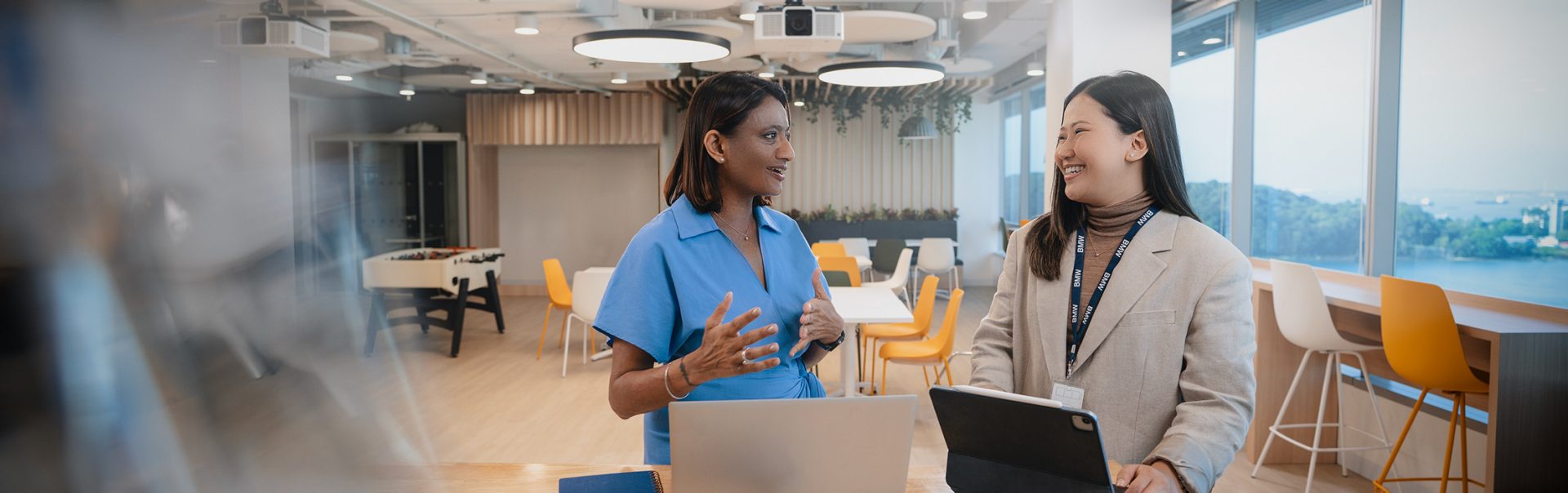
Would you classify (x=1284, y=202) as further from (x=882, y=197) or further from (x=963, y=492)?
(x=882, y=197)

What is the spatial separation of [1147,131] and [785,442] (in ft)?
2.25

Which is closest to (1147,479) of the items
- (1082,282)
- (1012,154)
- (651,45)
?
(1082,282)

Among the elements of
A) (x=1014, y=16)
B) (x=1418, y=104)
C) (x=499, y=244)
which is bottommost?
(x=499, y=244)

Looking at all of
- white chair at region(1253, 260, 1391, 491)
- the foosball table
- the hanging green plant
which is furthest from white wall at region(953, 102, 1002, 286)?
white chair at region(1253, 260, 1391, 491)

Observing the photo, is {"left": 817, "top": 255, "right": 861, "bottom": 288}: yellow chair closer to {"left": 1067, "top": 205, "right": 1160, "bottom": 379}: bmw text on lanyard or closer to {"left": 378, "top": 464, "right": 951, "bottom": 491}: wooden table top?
{"left": 1067, "top": 205, "right": 1160, "bottom": 379}: bmw text on lanyard

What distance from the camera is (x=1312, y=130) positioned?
4066mm

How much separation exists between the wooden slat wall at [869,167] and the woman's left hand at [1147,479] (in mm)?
9424

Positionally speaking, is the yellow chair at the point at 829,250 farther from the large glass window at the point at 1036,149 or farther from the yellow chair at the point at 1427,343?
the yellow chair at the point at 1427,343

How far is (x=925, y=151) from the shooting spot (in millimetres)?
10406

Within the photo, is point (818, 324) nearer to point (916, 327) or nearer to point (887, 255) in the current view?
point (916, 327)

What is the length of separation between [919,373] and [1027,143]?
4.83 meters

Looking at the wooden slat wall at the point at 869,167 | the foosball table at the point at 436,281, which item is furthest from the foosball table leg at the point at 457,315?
the wooden slat wall at the point at 869,167

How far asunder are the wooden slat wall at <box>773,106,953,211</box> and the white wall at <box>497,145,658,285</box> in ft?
5.81

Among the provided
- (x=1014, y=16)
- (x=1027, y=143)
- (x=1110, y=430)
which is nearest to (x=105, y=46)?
(x=1110, y=430)
